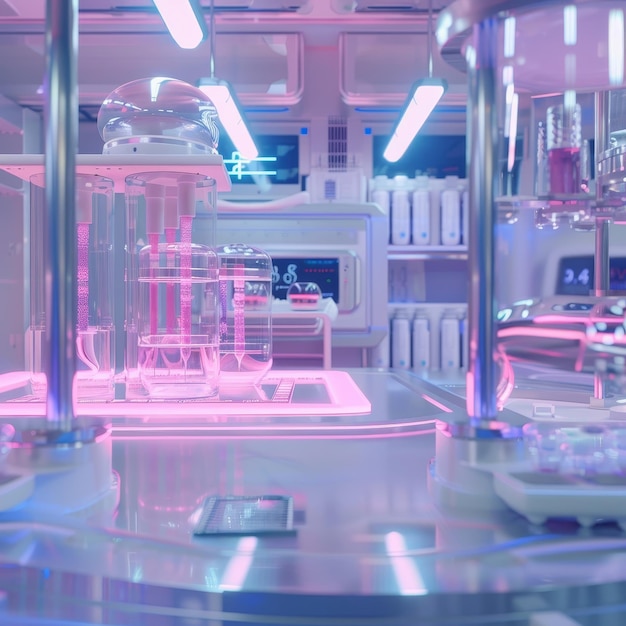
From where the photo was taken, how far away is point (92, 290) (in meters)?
0.92

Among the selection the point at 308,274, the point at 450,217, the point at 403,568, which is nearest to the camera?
the point at 403,568

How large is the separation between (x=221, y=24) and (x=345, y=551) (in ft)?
13.7

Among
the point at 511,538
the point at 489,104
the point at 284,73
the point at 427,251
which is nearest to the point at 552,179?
the point at 489,104

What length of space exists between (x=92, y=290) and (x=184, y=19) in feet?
5.27

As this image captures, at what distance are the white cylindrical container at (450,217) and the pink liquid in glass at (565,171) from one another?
390 cm

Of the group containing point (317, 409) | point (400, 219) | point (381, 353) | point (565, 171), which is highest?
point (400, 219)

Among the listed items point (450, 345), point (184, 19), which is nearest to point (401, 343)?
point (450, 345)

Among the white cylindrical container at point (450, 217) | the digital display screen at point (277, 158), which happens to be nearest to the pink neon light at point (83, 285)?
the white cylindrical container at point (450, 217)

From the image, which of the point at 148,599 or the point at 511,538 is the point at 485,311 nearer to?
the point at 511,538

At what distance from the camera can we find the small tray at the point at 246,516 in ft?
1.36

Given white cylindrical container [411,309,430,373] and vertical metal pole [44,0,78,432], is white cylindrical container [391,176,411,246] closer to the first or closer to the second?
white cylindrical container [411,309,430,373]

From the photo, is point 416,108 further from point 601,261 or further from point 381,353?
point 601,261

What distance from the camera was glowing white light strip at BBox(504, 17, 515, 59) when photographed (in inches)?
18.3

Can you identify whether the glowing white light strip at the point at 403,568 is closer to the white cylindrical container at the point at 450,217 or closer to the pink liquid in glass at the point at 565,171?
the pink liquid in glass at the point at 565,171
